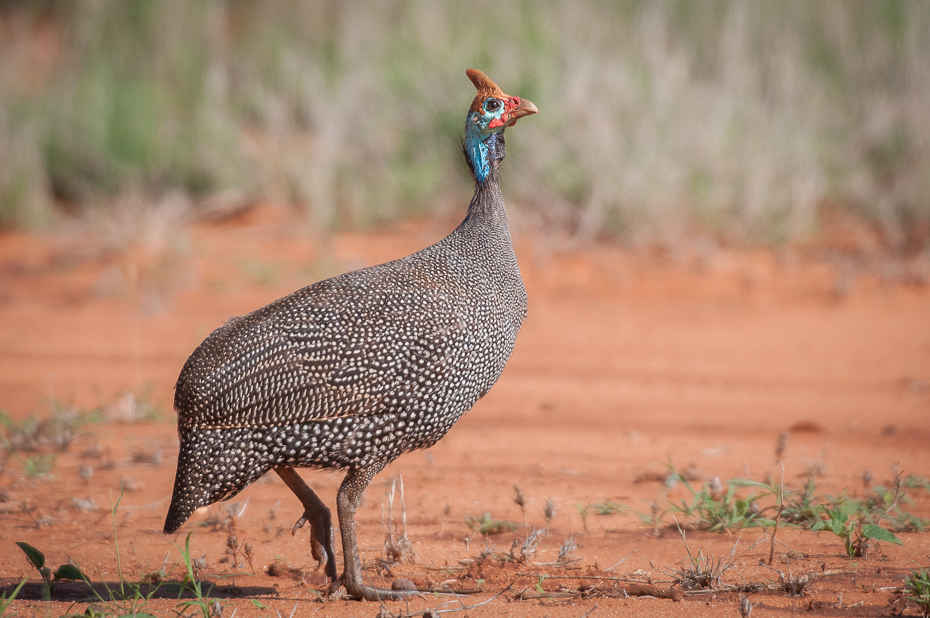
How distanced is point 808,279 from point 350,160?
4.58 metres

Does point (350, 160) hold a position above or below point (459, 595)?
above

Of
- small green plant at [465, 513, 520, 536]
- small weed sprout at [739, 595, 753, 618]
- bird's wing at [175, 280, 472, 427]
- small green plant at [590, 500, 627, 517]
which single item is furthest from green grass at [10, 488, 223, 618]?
small weed sprout at [739, 595, 753, 618]

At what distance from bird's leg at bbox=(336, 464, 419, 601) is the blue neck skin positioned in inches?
48.6

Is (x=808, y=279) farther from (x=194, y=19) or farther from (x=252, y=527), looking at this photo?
(x=194, y=19)

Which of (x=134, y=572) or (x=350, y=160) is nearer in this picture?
(x=134, y=572)

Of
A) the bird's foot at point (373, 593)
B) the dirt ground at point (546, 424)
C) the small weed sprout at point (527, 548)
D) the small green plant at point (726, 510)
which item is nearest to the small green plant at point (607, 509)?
the dirt ground at point (546, 424)

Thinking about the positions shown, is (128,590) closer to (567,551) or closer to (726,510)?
(567,551)

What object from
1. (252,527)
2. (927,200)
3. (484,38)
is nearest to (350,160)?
(484,38)

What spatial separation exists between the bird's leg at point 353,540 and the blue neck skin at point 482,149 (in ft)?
4.05

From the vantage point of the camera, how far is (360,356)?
2.92 meters

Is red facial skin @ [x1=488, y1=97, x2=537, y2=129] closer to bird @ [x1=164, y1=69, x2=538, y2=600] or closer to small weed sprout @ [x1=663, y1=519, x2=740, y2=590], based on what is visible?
bird @ [x1=164, y1=69, x2=538, y2=600]

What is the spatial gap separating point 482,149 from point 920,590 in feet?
6.96

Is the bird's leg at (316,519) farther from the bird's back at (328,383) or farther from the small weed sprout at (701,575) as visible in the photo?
the small weed sprout at (701,575)

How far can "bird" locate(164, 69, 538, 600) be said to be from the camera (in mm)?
2883
